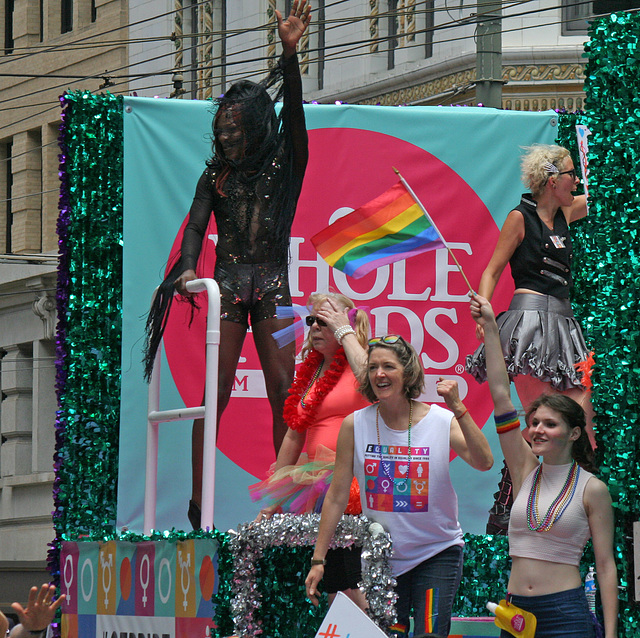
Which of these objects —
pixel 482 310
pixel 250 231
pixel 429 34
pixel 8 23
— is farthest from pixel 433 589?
pixel 8 23

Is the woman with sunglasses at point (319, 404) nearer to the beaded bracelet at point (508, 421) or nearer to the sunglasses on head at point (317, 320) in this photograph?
the sunglasses on head at point (317, 320)

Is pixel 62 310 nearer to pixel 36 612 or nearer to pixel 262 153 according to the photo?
pixel 262 153

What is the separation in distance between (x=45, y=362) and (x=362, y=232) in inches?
701

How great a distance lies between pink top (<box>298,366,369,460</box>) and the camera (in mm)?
6375

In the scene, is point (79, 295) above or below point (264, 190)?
below

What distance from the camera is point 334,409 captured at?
6.41 metres

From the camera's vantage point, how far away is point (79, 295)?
8.27 metres

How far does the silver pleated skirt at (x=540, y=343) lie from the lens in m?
7.25

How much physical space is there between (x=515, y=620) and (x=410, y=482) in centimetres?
73

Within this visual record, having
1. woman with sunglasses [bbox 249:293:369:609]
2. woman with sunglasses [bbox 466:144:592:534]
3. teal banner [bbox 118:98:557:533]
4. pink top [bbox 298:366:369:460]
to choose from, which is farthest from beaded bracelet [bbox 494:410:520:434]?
teal banner [bbox 118:98:557:533]

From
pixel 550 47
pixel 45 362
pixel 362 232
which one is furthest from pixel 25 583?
pixel 362 232

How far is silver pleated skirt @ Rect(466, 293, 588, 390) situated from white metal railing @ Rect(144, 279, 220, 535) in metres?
1.54

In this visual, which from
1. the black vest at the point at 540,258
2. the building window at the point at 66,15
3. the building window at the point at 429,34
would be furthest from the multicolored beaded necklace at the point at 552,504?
the building window at the point at 66,15

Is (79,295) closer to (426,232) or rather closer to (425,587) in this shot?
(426,232)
